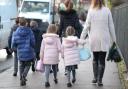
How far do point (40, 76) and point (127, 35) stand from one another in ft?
8.42

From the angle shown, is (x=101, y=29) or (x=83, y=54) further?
(x=83, y=54)

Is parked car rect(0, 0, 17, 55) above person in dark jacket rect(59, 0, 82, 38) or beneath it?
beneath

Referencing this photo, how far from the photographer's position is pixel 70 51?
11.5 meters

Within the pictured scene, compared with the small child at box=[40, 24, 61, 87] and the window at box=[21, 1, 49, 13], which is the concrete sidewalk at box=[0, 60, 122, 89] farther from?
the window at box=[21, 1, 49, 13]

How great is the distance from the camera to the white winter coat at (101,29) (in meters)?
11.1

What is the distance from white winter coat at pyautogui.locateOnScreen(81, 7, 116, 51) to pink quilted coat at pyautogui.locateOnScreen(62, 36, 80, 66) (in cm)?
37

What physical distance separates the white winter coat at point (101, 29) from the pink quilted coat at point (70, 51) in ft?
1.23

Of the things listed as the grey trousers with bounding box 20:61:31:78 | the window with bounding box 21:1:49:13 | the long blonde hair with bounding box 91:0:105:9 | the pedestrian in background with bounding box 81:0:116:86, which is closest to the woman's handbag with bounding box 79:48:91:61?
the pedestrian in background with bounding box 81:0:116:86

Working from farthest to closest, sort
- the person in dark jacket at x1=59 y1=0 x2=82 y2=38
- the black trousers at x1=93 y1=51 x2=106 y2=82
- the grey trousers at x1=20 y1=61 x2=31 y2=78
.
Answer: the person in dark jacket at x1=59 y1=0 x2=82 y2=38
the grey trousers at x1=20 y1=61 x2=31 y2=78
the black trousers at x1=93 y1=51 x2=106 y2=82

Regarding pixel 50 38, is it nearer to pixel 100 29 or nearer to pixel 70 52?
pixel 70 52

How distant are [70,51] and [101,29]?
905 millimetres

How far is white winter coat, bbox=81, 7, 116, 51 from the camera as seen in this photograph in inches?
437

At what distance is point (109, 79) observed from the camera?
12461mm

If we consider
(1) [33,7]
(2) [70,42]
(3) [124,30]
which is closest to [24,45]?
(2) [70,42]
